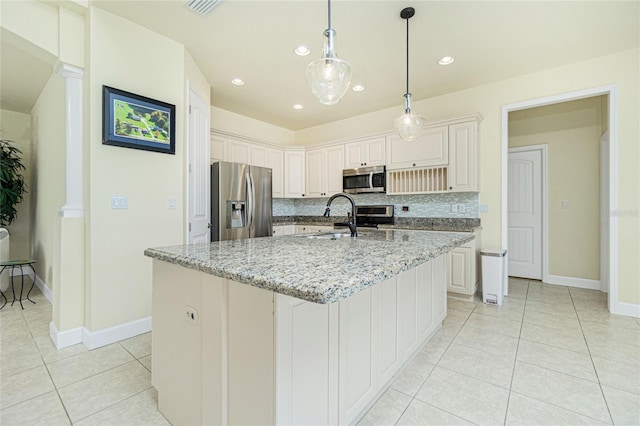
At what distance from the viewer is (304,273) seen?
0.87 metres

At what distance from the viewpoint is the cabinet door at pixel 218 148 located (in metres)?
4.05

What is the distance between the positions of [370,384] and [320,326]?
613 mm

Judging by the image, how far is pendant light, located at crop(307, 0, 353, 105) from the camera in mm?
1696

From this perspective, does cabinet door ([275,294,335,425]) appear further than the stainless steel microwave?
No

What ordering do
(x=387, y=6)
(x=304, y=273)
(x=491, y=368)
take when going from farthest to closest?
1. (x=387, y=6)
2. (x=491, y=368)
3. (x=304, y=273)

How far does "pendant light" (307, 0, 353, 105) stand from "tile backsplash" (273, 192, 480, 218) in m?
2.71

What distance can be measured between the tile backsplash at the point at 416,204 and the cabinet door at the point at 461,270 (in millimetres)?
653

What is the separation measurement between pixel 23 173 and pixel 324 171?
15.6ft

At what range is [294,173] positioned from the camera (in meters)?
5.18

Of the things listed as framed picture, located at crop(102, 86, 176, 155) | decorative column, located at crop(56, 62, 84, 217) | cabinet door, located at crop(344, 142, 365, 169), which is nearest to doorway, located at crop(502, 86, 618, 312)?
cabinet door, located at crop(344, 142, 365, 169)

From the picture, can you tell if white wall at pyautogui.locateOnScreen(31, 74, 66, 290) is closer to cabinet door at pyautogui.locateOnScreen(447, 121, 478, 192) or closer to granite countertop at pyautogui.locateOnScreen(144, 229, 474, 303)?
granite countertop at pyautogui.locateOnScreen(144, 229, 474, 303)

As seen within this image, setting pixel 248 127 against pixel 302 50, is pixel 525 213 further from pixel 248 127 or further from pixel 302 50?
pixel 248 127

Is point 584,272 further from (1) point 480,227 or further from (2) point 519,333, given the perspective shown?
(2) point 519,333

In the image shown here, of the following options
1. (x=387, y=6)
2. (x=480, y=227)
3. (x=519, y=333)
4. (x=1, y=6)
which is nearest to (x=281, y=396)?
(x=519, y=333)
